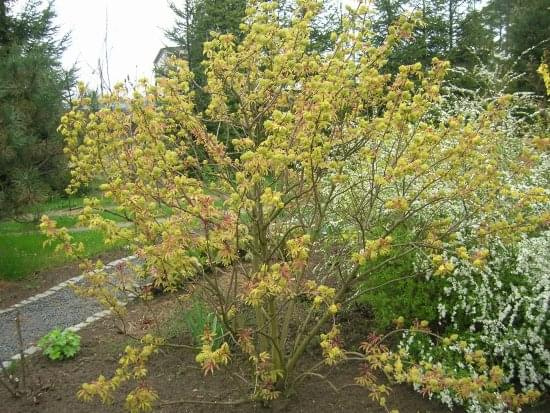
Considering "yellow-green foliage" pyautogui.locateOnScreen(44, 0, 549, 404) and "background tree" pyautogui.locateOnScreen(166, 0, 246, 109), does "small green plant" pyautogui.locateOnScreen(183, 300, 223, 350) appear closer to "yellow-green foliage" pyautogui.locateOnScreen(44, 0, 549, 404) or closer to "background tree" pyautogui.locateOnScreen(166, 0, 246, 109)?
"yellow-green foliage" pyautogui.locateOnScreen(44, 0, 549, 404)

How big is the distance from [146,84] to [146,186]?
0.67 metres

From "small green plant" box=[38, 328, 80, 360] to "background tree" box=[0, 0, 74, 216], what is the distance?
2.69 metres

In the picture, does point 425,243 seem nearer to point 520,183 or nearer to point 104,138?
point 520,183

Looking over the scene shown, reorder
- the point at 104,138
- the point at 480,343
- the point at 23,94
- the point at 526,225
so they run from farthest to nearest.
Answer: the point at 23,94, the point at 480,343, the point at 104,138, the point at 526,225

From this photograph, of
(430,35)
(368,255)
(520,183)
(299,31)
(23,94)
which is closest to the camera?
(368,255)

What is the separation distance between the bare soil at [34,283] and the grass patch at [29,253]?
0.17m

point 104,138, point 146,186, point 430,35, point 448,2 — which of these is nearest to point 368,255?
point 146,186

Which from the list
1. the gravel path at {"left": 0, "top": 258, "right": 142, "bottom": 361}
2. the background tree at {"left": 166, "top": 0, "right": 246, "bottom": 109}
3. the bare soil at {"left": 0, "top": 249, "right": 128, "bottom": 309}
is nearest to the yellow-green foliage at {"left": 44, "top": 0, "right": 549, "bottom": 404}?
the gravel path at {"left": 0, "top": 258, "right": 142, "bottom": 361}

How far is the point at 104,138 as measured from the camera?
3.27m

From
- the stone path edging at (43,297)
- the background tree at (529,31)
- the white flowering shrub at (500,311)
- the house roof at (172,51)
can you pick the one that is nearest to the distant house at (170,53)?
the house roof at (172,51)

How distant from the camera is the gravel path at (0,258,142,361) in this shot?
4968 mm

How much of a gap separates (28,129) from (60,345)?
3711 millimetres

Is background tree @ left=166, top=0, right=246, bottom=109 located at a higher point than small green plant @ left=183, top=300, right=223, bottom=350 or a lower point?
higher

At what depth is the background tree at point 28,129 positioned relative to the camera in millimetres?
6348
